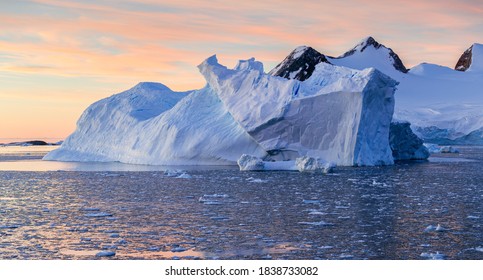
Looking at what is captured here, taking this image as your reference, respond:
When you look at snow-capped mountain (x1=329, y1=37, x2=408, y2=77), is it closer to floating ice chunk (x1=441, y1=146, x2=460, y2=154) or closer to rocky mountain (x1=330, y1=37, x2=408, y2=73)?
rocky mountain (x1=330, y1=37, x2=408, y2=73)

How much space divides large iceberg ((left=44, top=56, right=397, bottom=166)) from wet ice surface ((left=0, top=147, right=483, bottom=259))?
648cm

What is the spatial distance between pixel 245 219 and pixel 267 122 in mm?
15674

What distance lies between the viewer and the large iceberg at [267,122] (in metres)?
26.9

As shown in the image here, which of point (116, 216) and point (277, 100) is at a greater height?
point (277, 100)

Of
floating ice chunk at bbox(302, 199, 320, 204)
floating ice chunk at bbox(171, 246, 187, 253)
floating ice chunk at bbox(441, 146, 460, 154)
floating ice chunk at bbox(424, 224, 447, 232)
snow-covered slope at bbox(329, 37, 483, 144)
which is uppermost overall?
snow-covered slope at bbox(329, 37, 483, 144)

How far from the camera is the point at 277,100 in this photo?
28.0 meters

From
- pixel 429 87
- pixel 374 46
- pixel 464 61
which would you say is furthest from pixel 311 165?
pixel 464 61

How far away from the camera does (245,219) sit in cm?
1173

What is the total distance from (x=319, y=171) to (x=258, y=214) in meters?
12.3

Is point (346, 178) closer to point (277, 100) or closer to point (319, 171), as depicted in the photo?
point (319, 171)

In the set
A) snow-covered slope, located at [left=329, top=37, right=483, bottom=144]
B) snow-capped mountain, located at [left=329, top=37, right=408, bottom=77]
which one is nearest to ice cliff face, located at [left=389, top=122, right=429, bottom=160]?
snow-covered slope, located at [left=329, top=37, right=483, bottom=144]

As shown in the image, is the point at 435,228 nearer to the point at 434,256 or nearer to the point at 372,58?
the point at 434,256

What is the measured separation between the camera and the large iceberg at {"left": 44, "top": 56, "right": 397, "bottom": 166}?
26.9 m
